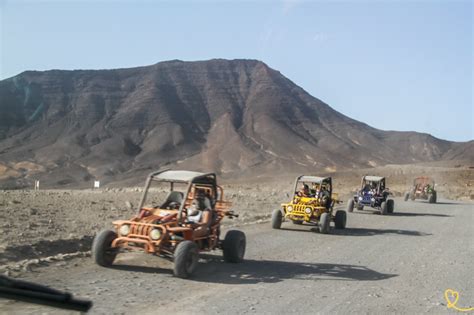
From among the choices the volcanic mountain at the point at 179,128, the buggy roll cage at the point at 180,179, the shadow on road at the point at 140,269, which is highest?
the volcanic mountain at the point at 179,128

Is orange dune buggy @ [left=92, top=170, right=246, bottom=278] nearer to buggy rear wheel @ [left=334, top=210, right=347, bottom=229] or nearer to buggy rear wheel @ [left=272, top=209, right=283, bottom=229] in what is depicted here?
buggy rear wheel @ [left=272, top=209, right=283, bottom=229]

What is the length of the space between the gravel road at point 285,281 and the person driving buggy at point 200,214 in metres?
0.78

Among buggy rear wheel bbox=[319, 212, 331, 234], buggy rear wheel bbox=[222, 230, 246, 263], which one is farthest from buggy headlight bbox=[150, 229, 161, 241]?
buggy rear wheel bbox=[319, 212, 331, 234]

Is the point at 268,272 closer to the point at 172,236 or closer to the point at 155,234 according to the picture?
the point at 172,236

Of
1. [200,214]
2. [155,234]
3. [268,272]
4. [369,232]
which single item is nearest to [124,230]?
[155,234]

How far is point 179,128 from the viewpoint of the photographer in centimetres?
12650

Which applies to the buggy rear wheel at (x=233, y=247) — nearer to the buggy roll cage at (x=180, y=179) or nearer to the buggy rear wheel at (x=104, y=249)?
the buggy roll cage at (x=180, y=179)

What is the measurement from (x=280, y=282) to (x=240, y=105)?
139910 mm

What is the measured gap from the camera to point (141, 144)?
392 ft

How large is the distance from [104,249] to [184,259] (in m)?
1.72

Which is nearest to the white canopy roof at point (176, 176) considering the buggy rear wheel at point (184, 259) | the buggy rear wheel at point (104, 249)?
the buggy rear wheel at point (104, 249)

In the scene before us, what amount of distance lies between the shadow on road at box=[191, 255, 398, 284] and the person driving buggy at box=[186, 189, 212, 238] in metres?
0.78

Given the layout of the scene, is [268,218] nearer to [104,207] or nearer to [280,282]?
[104,207]

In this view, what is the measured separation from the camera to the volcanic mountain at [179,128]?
10575 cm
